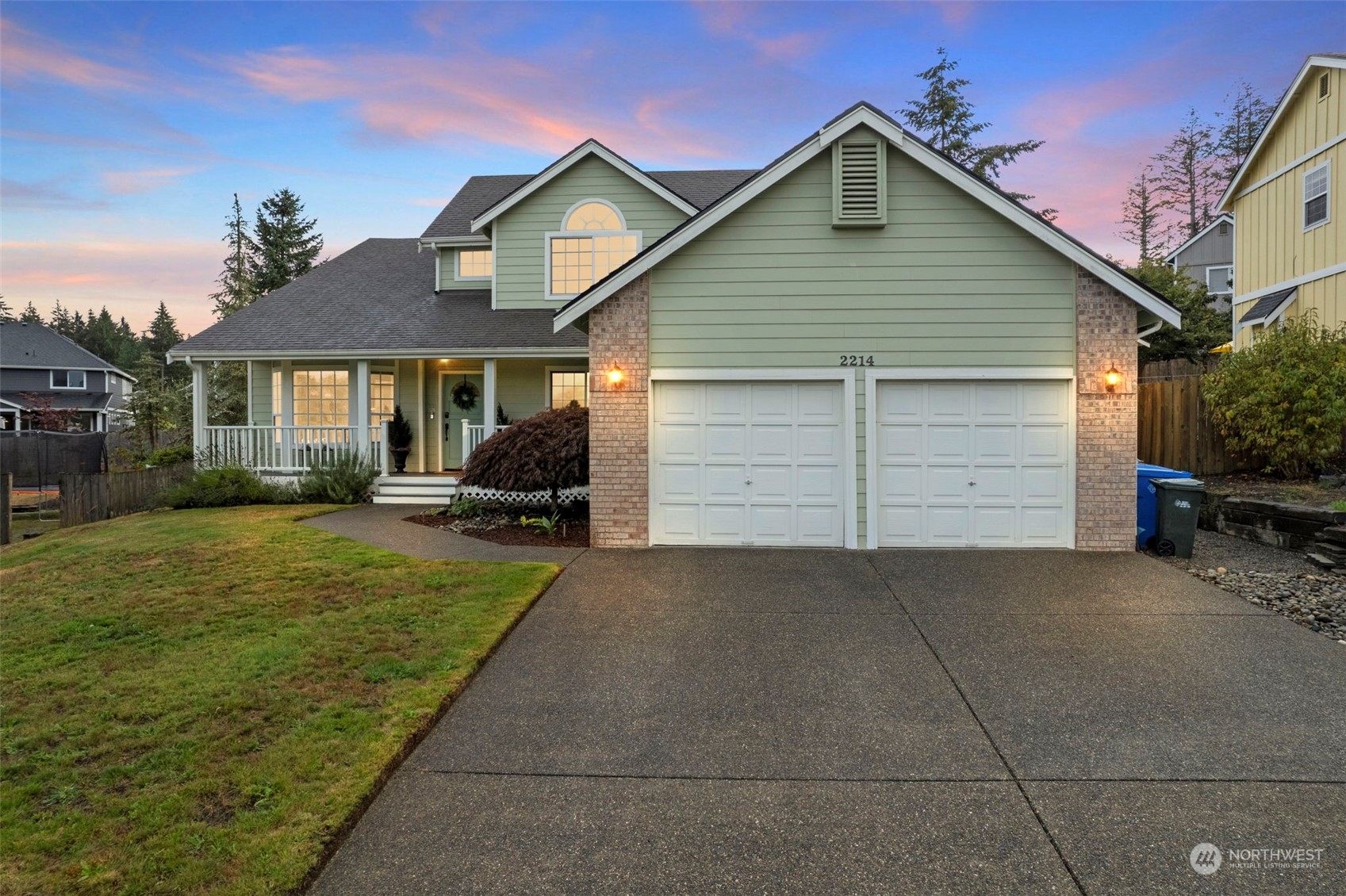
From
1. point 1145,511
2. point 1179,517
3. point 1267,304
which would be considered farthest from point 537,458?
point 1267,304

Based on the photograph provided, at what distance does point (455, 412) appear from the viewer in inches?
637

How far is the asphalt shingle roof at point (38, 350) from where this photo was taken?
41.8 m

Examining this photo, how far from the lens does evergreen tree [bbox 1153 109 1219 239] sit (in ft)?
123

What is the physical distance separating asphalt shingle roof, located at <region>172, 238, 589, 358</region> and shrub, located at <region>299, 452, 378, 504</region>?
2.37 m

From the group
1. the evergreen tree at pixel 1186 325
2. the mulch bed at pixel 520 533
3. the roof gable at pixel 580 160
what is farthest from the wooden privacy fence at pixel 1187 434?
the evergreen tree at pixel 1186 325

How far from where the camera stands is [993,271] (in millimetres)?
9203

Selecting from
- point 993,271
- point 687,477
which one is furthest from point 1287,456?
point 687,477

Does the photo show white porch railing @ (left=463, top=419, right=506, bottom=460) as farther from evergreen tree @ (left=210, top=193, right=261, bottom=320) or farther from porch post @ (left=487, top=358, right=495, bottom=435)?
evergreen tree @ (left=210, top=193, right=261, bottom=320)

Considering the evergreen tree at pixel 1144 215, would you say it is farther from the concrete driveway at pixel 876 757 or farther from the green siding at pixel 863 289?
the concrete driveway at pixel 876 757

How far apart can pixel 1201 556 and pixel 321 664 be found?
1027 cm

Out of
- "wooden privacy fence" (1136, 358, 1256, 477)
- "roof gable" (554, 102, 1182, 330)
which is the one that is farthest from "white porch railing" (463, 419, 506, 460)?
"wooden privacy fence" (1136, 358, 1256, 477)

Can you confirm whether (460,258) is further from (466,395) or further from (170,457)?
(170,457)

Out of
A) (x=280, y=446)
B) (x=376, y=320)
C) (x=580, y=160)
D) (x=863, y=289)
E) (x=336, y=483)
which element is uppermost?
(x=580, y=160)

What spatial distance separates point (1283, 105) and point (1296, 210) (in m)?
2.36
